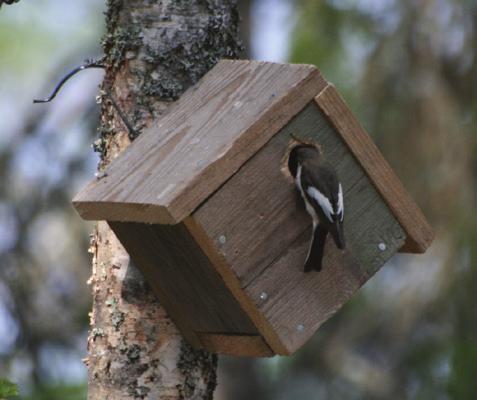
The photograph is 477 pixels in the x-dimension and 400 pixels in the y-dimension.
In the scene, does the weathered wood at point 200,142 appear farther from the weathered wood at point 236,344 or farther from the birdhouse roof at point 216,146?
the weathered wood at point 236,344


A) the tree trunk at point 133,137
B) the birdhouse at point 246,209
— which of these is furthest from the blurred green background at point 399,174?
the birdhouse at point 246,209

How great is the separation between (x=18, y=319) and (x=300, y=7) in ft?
8.43

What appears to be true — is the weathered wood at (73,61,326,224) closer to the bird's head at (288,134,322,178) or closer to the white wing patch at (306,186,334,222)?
the bird's head at (288,134,322,178)

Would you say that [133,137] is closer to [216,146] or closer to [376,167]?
[216,146]

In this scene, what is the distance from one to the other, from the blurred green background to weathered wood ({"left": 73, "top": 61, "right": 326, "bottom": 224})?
7.04ft

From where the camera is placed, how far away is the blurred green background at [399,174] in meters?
5.31

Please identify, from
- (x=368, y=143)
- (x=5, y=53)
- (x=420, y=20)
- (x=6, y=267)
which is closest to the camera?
(x=368, y=143)

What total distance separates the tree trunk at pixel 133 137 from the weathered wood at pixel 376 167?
0.44 meters

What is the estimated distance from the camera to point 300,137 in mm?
2729

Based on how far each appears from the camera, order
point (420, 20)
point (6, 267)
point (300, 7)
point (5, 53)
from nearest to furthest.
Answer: point (6, 267), point (420, 20), point (300, 7), point (5, 53)

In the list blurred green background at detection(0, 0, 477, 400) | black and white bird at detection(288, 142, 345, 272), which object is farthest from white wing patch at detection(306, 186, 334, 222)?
blurred green background at detection(0, 0, 477, 400)

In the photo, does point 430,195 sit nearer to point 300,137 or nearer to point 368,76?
point 368,76

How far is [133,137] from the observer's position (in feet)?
9.67

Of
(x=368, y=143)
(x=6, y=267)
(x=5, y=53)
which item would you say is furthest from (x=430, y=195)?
(x=5, y=53)
